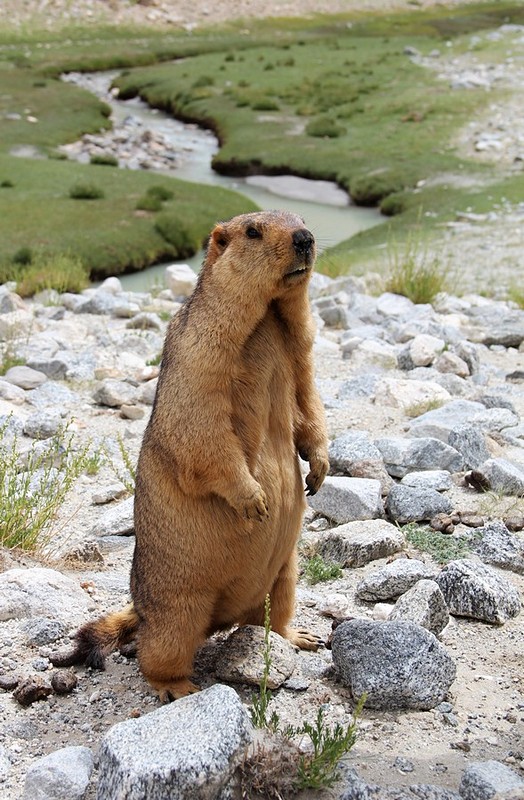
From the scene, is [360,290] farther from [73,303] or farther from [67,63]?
[67,63]

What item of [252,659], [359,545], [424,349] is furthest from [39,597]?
[424,349]

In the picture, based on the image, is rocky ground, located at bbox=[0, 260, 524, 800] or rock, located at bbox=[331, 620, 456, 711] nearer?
rocky ground, located at bbox=[0, 260, 524, 800]

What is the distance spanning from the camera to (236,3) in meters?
65.8

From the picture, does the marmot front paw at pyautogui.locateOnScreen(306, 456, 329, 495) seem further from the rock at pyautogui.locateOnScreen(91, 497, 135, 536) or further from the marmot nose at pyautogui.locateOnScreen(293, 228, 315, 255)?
the rock at pyautogui.locateOnScreen(91, 497, 135, 536)

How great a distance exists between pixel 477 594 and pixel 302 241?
2409 mm

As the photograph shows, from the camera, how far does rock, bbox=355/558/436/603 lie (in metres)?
6.16

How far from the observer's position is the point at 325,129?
107ft

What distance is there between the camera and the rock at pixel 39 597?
18.8ft

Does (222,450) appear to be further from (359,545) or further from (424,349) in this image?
(424,349)

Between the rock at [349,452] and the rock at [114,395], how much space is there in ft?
8.59

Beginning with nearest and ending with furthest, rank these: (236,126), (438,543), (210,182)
Result: 1. (438,543)
2. (210,182)
3. (236,126)

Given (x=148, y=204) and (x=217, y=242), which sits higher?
(x=217, y=242)

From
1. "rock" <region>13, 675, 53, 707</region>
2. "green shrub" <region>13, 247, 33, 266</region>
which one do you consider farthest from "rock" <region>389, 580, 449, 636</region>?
"green shrub" <region>13, 247, 33, 266</region>

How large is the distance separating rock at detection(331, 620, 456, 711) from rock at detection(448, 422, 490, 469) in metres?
3.34
